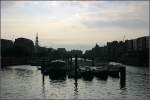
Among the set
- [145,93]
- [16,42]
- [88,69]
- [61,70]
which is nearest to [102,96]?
[145,93]

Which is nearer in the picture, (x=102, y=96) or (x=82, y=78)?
(x=102, y=96)

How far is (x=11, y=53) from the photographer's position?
143 metres

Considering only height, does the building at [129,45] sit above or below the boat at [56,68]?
above

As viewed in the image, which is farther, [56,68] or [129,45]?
[129,45]

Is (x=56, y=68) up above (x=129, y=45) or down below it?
below

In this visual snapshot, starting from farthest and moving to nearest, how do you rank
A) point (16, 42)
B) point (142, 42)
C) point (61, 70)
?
1. point (16, 42)
2. point (142, 42)
3. point (61, 70)

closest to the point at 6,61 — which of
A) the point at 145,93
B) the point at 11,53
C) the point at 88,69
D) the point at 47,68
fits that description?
the point at 11,53

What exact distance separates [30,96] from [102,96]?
8.00 m

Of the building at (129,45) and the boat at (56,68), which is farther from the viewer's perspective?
the building at (129,45)

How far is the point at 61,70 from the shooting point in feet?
259

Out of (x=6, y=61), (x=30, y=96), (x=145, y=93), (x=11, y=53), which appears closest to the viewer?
Result: (x=30, y=96)

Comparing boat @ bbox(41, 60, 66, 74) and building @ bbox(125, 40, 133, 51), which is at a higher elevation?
building @ bbox(125, 40, 133, 51)

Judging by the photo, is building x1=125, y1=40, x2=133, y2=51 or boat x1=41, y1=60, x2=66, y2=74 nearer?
boat x1=41, y1=60, x2=66, y2=74

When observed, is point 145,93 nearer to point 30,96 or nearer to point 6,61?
point 30,96
